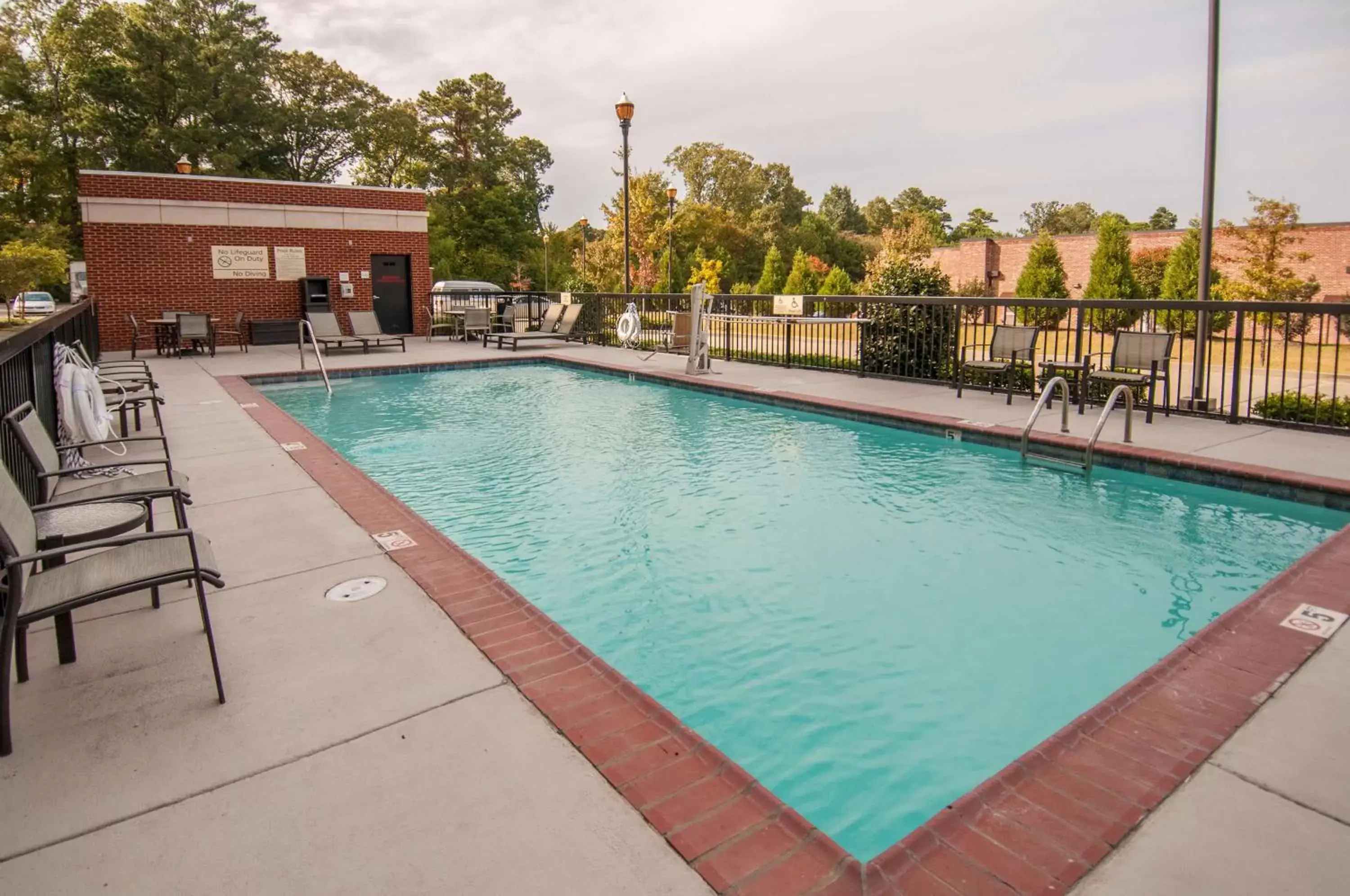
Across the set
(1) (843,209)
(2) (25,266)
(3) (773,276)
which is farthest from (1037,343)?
(1) (843,209)

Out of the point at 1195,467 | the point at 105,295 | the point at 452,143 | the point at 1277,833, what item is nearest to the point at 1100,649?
the point at 1277,833

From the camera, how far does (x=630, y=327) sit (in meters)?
14.4

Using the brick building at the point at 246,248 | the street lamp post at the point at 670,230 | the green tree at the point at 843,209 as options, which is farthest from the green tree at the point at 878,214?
the brick building at the point at 246,248

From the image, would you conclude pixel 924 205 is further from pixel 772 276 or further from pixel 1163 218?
pixel 772 276

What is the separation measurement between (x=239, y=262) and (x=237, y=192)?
1346mm

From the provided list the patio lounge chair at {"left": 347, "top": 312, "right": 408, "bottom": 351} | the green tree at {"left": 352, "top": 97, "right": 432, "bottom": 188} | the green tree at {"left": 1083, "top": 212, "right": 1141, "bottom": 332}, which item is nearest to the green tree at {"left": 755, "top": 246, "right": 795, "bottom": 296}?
the green tree at {"left": 1083, "top": 212, "right": 1141, "bottom": 332}

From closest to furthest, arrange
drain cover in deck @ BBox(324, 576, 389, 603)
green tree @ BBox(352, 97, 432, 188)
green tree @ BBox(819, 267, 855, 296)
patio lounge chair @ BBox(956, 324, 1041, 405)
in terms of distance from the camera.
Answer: drain cover in deck @ BBox(324, 576, 389, 603), patio lounge chair @ BBox(956, 324, 1041, 405), green tree @ BBox(819, 267, 855, 296), green tree @ BBox(352, 97, 432, 188)

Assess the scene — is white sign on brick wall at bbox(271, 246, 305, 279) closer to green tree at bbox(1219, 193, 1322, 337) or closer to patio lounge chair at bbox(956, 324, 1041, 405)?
patio lounge chair at bbox(956, 324, 1041, 405)

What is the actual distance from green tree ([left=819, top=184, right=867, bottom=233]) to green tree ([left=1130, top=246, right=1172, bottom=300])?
4296 centimetres

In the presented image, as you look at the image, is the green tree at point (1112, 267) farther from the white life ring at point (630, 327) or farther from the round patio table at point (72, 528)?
the round patio table at point (72, 528)

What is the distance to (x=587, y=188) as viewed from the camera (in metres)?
51.0

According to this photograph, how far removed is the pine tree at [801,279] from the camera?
28125 millimetres

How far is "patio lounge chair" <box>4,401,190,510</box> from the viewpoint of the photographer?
3.16 meters

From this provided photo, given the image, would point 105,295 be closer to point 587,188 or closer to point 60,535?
A: point 60,535
